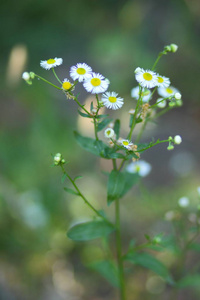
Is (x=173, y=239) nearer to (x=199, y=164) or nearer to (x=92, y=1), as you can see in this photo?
(x=199, y=164)

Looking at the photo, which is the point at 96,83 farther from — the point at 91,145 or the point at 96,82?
the point at 91,145

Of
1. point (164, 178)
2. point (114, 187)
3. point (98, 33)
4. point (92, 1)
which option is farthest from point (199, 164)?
point (92, 1)

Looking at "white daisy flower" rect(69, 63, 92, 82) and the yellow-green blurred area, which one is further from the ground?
the yellow-green blurred area

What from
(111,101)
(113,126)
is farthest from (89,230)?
(111,101)

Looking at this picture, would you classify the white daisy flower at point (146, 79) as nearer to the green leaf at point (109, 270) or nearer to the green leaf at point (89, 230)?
the green leaf at point (89, 230)

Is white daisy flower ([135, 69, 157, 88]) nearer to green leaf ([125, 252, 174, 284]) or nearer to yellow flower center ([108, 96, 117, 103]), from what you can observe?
yellow flower center ([108, 96, 117, 103])

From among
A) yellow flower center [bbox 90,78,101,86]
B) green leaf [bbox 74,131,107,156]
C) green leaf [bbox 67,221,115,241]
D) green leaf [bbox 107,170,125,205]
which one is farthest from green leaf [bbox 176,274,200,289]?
yellow flower center [bbox 90,78,101,86]
